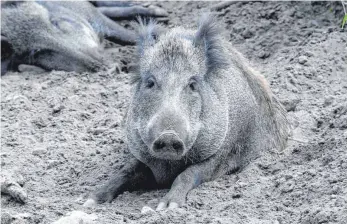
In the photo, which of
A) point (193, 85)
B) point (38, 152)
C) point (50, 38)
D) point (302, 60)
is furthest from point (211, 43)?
point (50, 38)

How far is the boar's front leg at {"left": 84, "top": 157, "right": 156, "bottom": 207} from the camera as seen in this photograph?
549 centimetres

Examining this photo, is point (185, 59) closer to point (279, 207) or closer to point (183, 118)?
point (183, 118)

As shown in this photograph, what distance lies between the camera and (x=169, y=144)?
4957 millimetres

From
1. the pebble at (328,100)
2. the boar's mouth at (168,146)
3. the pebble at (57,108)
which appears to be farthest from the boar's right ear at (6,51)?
the boar's mouth at (168,146)

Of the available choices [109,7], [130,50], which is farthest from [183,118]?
[109,7]

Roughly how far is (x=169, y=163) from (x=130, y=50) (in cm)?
385

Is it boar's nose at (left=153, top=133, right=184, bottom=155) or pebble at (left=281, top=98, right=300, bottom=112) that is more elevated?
boar's nose at (left=153, top=133, right=184, bottom=155)

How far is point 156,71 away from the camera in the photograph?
552 centimetres

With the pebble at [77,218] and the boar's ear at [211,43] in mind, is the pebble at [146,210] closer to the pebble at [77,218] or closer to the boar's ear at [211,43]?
the pebble at [77,218]

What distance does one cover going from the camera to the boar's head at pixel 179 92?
509 centimetres

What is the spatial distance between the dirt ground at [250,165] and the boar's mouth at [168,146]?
33 centimetres

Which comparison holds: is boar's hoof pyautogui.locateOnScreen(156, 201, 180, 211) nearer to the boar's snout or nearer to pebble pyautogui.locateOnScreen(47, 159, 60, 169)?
the boar's snout

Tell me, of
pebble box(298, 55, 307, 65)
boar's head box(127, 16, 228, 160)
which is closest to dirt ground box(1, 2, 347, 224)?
pebble box(298, 55, 307, 65)

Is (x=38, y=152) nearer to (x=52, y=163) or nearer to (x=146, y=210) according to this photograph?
(x=52, y=163)
